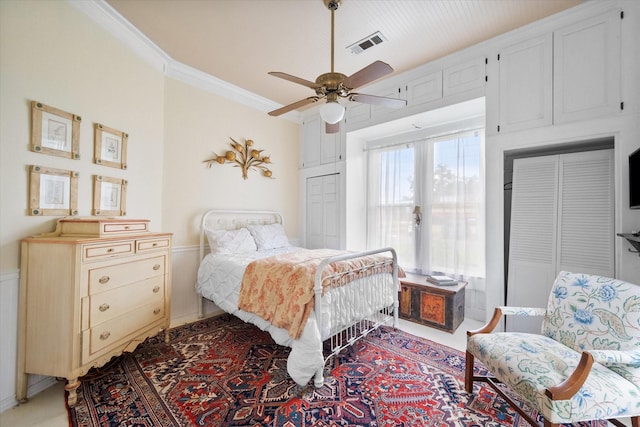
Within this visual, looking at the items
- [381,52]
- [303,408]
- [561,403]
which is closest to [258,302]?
[303,408]

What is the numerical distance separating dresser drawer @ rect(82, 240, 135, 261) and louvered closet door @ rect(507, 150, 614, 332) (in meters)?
3.48

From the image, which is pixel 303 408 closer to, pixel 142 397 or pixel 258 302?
pixel 258 302

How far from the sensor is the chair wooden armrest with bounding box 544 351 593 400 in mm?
1261

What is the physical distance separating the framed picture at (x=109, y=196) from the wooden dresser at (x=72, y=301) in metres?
0.35

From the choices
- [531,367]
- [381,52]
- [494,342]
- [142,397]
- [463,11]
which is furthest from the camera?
[381,52]

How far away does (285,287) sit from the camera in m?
2.14

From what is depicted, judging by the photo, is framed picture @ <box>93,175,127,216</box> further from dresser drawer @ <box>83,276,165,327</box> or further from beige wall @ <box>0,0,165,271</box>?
dresser drawer @ <box>83,276,165,327</box>

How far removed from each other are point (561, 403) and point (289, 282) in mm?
1692

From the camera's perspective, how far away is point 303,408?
1737 mm

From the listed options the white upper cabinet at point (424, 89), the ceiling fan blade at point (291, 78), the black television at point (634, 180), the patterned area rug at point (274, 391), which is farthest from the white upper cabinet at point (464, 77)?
the patterned area rug at point (274, 391)

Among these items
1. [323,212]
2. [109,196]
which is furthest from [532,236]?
[109,196]

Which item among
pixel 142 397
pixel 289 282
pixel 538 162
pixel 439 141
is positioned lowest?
pixel 142 397

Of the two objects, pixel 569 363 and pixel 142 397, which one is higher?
pixel 569 363

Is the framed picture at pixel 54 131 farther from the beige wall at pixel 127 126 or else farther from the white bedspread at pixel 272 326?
the white bedspread at pixel 272 326
